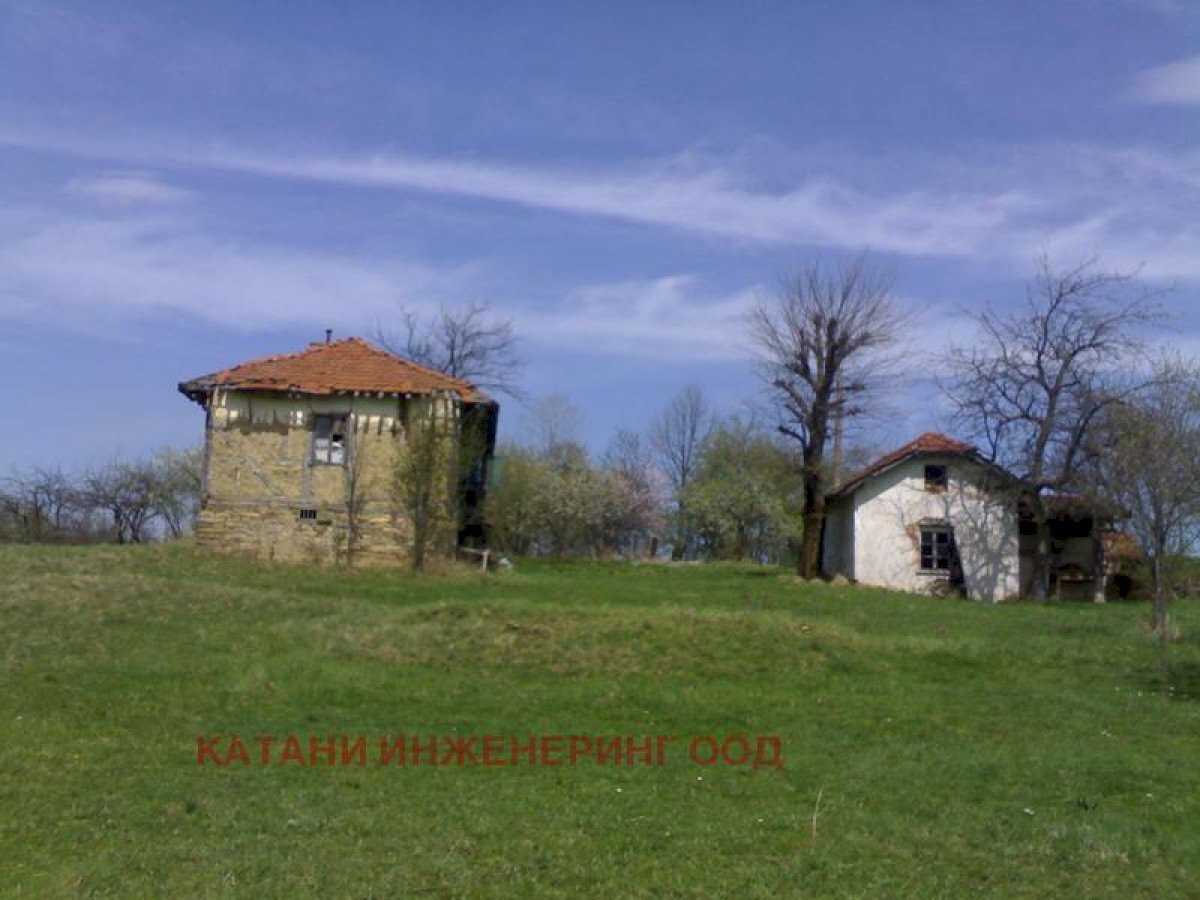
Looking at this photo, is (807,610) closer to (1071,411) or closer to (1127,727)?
(1127,727)

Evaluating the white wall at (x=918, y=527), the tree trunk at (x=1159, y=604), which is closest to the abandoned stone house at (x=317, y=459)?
the white wall at (x=918, y=527)

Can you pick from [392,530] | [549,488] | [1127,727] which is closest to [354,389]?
[392,530]

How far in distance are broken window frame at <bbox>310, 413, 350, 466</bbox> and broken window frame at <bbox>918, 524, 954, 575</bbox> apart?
58.0ft

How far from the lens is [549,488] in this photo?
5806 centimetres

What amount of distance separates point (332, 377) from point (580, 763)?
73.8 feet

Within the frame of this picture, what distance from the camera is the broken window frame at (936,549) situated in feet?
118

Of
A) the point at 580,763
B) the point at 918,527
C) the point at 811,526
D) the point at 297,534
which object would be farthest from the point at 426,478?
the point at 580,763

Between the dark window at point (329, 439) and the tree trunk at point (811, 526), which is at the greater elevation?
the dark window at point (329, 439)

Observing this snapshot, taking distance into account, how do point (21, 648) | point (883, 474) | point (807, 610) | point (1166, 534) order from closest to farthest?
point (21, 648), point (1166, 534), point (807, 610), point (883, 474)

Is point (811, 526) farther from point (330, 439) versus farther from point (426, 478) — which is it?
point (330, 439)

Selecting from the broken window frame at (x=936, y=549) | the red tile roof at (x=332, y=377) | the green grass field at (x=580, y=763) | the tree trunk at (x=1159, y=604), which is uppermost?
the red tile roof at (x=332, y=377)

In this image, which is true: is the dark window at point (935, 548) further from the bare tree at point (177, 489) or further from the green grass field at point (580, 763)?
the bare tree at point (177, 489)

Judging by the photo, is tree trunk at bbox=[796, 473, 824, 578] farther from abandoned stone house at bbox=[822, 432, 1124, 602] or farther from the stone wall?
the stone wall

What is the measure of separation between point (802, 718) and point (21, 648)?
10413mm
